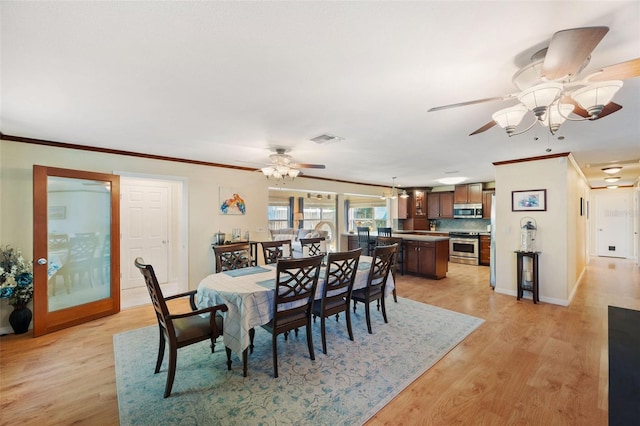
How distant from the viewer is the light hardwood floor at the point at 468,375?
77.1 inches

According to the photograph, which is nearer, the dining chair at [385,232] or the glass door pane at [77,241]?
the glass door pane at [77,241]

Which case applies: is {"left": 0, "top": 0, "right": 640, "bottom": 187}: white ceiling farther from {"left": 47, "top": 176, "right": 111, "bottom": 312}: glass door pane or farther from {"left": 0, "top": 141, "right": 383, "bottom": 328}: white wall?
{"left": 47, "top": 176, "right": 111, "bottom": 312}: glass door pane

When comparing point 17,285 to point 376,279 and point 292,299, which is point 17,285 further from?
point 376,279

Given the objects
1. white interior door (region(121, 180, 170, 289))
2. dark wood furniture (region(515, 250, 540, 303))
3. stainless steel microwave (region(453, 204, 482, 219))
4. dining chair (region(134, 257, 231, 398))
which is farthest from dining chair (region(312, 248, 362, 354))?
stainless steel microwave (region(453, 204, 482, 219))

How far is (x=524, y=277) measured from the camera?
15.0 feet

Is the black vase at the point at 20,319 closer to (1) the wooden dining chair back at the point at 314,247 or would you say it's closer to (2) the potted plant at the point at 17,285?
(2) the potted plant at the point at 17,285

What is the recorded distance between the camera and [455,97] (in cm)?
210

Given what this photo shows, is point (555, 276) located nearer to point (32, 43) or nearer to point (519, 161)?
point (519, 161)

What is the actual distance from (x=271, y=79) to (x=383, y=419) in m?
2.51

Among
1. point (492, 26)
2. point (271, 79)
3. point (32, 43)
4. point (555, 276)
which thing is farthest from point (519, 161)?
point (32, 43)

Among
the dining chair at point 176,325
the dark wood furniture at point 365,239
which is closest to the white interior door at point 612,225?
the dark wood furniture at point 365,239

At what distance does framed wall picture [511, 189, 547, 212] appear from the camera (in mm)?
4363

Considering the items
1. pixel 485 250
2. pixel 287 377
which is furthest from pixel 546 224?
pixel 287 377

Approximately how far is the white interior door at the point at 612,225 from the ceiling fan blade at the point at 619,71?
34.4ft
